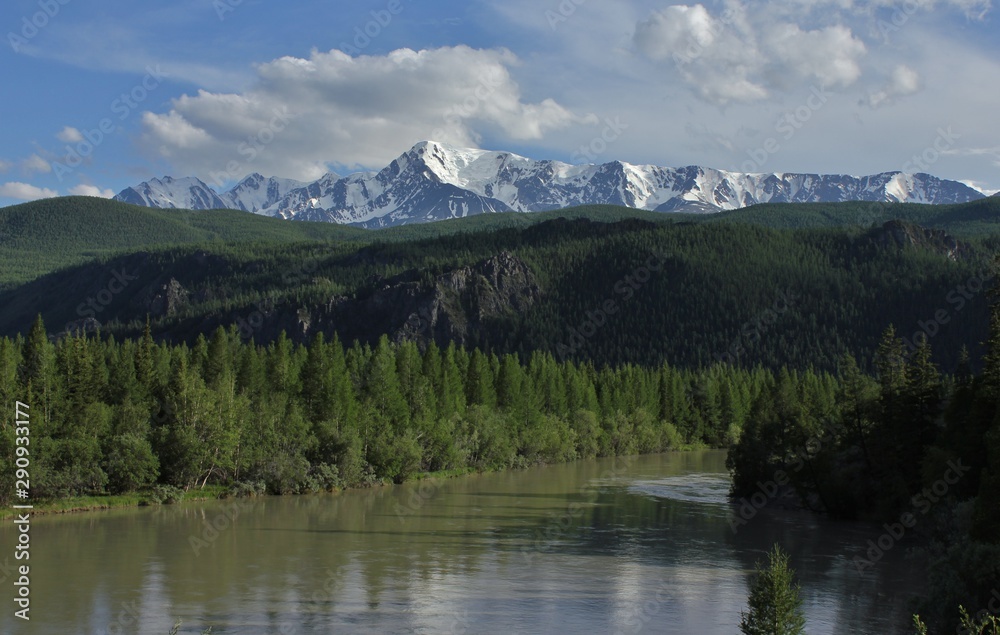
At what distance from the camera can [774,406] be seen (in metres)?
80.5

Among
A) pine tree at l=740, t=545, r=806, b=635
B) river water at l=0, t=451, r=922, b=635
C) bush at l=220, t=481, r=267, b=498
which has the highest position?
pine tree at l=740, t=545, r=806, b=635

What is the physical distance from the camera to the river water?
41.9m

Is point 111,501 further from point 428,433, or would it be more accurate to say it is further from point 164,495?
point 428,433

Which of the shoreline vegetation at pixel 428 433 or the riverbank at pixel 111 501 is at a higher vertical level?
the shoreline vegetation at pixel 428 433

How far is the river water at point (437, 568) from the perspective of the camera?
41.9 metres

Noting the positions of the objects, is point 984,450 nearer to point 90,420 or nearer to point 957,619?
point 957,619

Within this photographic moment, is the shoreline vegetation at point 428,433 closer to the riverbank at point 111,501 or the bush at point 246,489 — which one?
the bush at point 246,489

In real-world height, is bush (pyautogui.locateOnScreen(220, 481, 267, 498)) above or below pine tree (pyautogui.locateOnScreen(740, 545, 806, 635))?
below

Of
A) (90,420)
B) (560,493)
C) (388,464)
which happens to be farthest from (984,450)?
(90,420)

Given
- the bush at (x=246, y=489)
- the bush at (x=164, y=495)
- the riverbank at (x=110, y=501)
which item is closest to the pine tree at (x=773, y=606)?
the riverbank at (x=110, y=501)

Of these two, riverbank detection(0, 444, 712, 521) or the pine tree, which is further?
riverbank detection(0, 444, 712, 521)

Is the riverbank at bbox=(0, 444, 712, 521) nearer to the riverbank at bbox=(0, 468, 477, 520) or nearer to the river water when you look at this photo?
the riverbank at bbox=(0, 468, 477, 520)

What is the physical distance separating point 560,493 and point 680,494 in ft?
38.8

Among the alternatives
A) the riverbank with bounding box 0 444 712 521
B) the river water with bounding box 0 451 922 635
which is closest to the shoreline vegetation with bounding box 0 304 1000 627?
the riverbank with bounding box 0 444 712 521
